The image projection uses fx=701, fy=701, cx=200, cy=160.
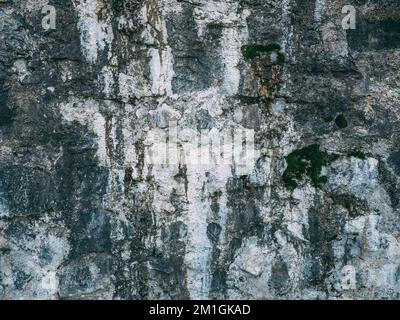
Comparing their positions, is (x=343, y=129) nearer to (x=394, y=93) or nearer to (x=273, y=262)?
(x=394, y=93)

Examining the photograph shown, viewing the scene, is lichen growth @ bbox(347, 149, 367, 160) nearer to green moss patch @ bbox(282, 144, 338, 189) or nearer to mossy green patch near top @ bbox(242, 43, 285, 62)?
green moss patch @ bbox(282, 144, 338, 189)

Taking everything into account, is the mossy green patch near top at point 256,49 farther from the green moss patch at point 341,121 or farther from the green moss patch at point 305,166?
the green moss patch at point 305,166

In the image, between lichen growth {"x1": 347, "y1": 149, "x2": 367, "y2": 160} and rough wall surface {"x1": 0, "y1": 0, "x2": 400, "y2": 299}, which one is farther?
lichen growth {"x1": 347, "y1": 149, "x2": 367, "y2": 160}

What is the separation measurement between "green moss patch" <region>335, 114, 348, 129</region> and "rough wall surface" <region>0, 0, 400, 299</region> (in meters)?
0.02

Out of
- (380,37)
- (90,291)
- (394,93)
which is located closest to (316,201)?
(394,93)

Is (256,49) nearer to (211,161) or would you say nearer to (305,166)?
(211,161)

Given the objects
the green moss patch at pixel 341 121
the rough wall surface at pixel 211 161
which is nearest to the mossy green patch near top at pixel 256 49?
the rough wall surface at pixel 211 161

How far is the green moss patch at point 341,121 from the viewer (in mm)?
A: 12312

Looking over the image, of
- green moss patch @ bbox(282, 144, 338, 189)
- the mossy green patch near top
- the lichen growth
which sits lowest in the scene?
green moss patch @ bbox(282, 144, 338, 189)

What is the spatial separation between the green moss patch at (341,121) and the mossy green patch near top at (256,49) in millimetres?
1431

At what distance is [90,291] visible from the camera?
476 inches

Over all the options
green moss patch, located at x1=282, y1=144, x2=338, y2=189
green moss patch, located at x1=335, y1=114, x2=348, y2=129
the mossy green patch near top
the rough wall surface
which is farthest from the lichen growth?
the mossy green patch near top

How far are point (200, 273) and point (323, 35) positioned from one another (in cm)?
467

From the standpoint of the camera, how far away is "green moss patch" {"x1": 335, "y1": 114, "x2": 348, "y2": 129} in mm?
12312
